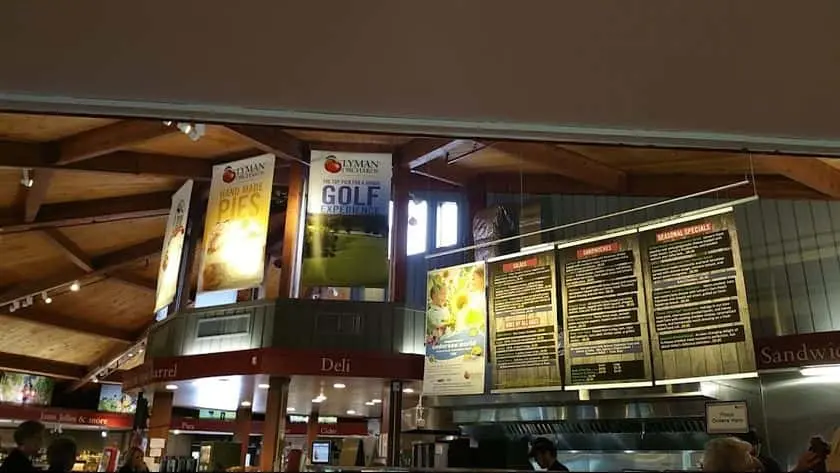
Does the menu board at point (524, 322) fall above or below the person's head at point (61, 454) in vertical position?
above

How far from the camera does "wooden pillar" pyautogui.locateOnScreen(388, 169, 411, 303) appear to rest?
35.3 feet

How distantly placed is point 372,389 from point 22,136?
663cm

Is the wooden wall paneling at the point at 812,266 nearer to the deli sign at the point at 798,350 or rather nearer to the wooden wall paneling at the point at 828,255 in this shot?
the wooden wall paneling at the point at 828,255

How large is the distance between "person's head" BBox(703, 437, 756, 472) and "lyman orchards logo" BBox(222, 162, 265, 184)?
8.37 metres

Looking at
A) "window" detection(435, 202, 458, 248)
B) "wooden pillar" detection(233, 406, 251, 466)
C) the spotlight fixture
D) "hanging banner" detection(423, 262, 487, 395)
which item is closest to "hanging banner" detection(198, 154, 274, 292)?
the spotlight fixture

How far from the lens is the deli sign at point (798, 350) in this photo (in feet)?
23.6

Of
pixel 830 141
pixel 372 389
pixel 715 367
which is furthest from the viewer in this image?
pixel 372 389

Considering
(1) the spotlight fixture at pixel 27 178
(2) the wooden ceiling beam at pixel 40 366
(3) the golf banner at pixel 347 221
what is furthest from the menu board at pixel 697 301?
(2) the wooden ceiling beam at pixel 40 366

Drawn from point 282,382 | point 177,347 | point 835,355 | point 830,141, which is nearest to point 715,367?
point 835,355

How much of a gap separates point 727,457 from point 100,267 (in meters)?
13.7

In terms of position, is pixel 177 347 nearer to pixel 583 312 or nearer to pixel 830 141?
pixel 583 312

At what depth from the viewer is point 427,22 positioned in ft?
6.19

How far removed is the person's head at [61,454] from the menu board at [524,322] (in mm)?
4521

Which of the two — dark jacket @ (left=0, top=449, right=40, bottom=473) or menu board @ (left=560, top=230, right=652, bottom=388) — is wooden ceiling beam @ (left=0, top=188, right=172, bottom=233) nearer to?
menu board @ (left=560, top=230, right=652, bottom=388)
